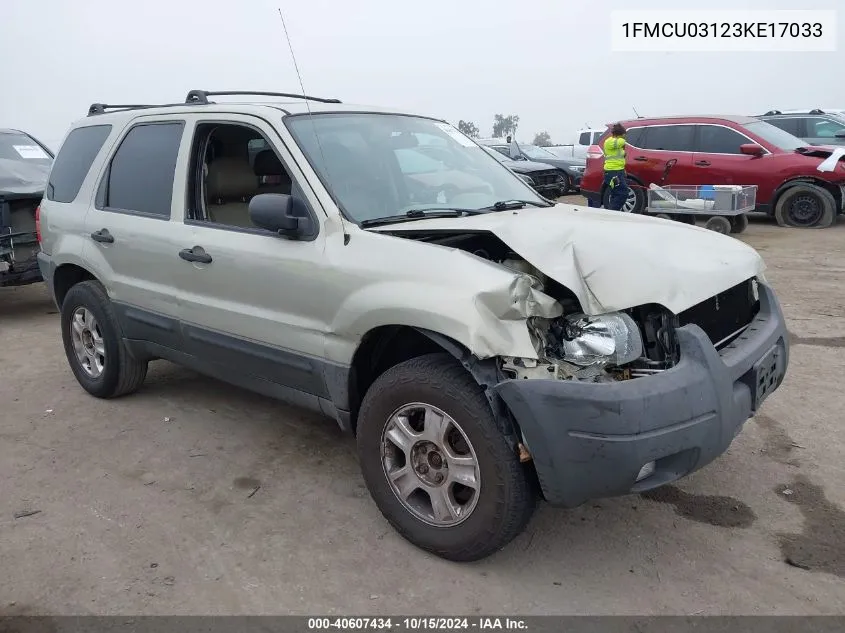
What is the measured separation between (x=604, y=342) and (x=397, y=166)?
1.58 metres

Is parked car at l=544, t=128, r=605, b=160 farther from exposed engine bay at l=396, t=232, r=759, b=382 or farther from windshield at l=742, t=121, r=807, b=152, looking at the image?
exposed engine bay at l=396, t=232, r=759, b=382

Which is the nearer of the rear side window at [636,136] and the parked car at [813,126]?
the rear side window at [636,136]

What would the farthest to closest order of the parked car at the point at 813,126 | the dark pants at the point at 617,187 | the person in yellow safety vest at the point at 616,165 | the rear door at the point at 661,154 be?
the parked car at the point at 813,126 < the rear door at the point at 661,154 < the dark pants at the point at 617,187 < the person in yellow safety vest at the point at 616,165

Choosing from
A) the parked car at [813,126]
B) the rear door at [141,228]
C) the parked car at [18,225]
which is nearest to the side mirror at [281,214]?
the rear door at [141,228]

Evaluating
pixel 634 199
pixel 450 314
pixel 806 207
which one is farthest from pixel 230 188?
pixel 806 207

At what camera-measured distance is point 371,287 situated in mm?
3004

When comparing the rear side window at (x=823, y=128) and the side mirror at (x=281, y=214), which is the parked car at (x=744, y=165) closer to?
the rear side window at (x=823, y=128)

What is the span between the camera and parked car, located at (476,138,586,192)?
16.8 m

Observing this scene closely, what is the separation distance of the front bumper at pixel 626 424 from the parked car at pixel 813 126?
1417cm

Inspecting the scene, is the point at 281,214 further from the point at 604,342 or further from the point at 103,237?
the point at 103,237

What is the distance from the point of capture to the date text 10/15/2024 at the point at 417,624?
2.61 m

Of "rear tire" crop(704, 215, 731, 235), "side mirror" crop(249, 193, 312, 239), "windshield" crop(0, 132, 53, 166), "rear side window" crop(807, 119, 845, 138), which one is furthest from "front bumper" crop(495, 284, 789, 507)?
"rear side window" crop(807, 119, 845, 138)

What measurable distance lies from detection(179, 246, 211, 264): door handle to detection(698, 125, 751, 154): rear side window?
1026 centimetres

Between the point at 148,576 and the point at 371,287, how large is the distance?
147 cm
